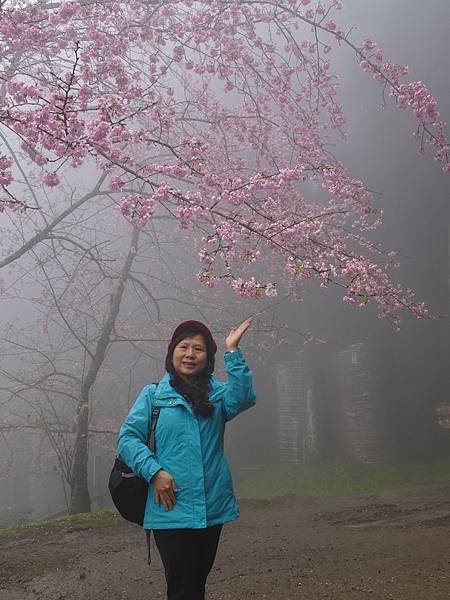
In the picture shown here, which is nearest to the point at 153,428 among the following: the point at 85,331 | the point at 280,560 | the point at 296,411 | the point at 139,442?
the point at 139,442

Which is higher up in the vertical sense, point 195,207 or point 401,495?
point 195,207

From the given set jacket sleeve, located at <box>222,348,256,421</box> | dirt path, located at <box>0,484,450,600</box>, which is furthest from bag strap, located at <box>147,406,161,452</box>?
dirt path, located at <box>0,484,450,600</box>

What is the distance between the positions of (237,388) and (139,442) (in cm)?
49

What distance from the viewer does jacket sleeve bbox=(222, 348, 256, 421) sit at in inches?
92.8

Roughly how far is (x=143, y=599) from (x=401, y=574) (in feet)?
5.84

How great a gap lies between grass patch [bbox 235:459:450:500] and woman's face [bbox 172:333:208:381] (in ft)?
21.3

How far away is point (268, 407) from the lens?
12891 mm

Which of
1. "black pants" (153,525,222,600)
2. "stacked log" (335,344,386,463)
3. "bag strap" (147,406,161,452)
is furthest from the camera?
"stacked log" (335,344,386,463)

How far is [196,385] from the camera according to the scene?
239 cm

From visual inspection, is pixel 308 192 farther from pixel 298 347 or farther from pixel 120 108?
pixel 120 108

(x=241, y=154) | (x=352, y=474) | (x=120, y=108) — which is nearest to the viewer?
(x=120, y=108)

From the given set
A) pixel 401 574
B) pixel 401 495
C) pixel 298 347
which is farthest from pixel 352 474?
pixel 401 574

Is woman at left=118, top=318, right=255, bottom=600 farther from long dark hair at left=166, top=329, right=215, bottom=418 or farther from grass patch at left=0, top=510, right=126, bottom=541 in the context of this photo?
grass patch at left=0, top=510, right=126, bottom=541

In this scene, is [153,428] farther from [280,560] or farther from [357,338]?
[357,338]
